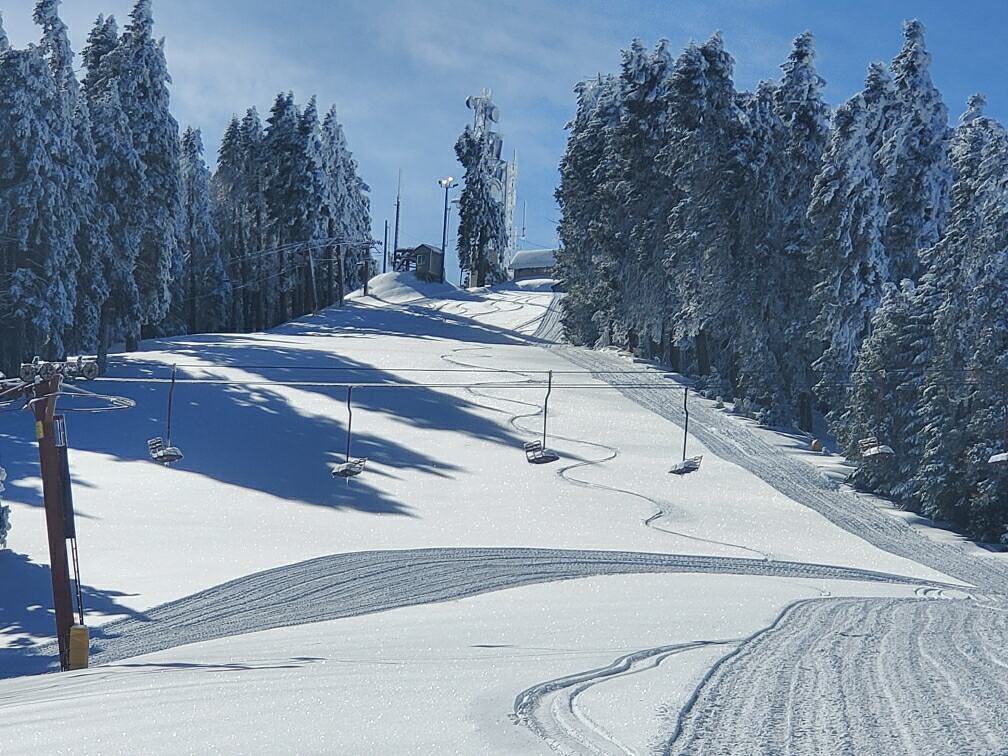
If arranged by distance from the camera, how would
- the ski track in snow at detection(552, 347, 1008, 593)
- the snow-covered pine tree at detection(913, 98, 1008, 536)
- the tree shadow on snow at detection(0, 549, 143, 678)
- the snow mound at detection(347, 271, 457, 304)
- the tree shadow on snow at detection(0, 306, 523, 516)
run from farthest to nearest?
the snow mound at detection(347, 271, 457, 304)
the tree shadow on snow at detection(0, 306, 523, 516)
the snow-covered pine tree at detection(913, 98, 1008, 536)
the ski track in snow at detection(552, 347, 1008, 593)
the tree shadow on snow at detection(0, 549, 143, 678)

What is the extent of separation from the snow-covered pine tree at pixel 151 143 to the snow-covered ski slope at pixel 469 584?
3.97 m

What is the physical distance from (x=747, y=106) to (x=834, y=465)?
54.1 ft

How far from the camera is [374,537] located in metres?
26.4

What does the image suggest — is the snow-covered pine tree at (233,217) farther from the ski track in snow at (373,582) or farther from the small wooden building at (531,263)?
the ski track in snow at (373,582)

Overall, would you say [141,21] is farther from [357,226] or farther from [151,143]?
[357,226]

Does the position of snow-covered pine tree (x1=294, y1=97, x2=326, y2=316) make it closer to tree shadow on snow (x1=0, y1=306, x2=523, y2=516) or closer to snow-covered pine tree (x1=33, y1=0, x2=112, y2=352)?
tree shadow on snow (x1=0, y1=306, x2=523, y2=516)

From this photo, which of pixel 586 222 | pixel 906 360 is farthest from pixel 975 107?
pixel 586 222

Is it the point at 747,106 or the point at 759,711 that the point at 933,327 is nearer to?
the point at 747,106

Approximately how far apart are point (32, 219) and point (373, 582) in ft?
86.1

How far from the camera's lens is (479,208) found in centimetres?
9425

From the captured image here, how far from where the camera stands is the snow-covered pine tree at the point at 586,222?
176 ft

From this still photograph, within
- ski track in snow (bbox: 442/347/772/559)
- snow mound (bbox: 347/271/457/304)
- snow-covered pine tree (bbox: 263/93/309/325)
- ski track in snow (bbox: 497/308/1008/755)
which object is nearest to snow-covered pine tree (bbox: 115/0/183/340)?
ski track in snow (bbox: 442/347/772/559)

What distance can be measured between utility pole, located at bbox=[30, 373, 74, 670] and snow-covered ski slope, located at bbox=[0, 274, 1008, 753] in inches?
33.4

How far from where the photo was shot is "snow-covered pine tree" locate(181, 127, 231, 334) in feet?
230
